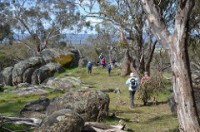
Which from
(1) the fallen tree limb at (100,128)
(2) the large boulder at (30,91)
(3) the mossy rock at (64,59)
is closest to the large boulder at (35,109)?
(1) the fallen tree limb at (100,128)

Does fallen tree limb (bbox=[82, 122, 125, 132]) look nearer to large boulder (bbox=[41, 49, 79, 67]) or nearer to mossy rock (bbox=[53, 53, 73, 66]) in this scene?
large boulder (bbox=[41, 49, 79, 67])

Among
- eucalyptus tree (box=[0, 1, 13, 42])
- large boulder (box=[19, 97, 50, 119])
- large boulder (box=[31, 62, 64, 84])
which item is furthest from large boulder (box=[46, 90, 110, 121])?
eucalyptus tree (box=[0, 1, 13, 42])

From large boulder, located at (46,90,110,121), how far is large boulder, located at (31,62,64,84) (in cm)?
1658

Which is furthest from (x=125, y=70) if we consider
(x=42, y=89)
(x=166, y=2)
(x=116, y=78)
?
(x=166, y=2)

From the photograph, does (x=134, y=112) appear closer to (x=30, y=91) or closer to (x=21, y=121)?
(x=21, y=121)

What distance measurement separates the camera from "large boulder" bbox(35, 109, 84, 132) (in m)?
9.26

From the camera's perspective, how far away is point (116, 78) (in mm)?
29797

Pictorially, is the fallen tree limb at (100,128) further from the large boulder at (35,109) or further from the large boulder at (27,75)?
the large boulder at (27,75)

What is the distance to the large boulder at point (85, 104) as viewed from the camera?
12.9m

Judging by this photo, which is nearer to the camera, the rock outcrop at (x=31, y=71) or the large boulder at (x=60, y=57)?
the rock outcrop at (x=31, y=71)

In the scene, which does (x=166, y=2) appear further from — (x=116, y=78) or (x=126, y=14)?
(x=116, y=78)

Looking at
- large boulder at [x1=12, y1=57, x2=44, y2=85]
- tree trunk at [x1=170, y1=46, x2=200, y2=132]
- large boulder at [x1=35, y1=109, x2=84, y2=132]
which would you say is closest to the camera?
tree trunk at [x1=170, y1=46, x2=200, y2=132]

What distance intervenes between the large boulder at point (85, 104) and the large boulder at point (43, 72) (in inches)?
653

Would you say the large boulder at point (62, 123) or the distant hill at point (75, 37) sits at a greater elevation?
the distant hill at point (75, 37)
